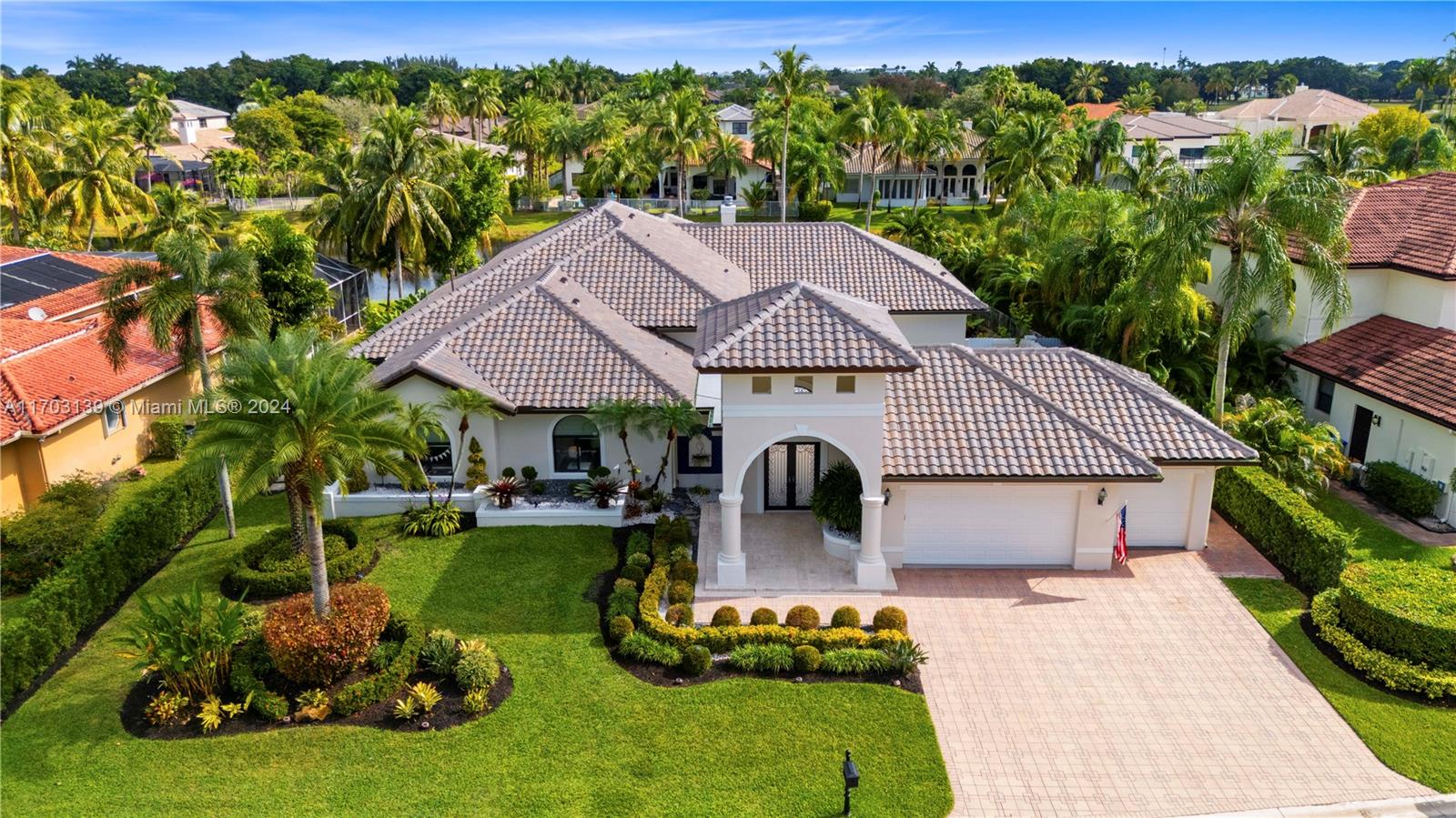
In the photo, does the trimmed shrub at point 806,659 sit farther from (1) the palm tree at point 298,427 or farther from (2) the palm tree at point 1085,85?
(2) the palm tree at point 1085,85

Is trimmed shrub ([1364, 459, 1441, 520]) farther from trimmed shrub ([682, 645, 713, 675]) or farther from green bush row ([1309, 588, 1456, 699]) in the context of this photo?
trimmed shrub ([682, 645, 713, 675])

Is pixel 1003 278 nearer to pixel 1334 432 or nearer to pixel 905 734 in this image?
pixel 1334 432

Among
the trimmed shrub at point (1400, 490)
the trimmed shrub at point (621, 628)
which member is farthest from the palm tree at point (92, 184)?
the trimmed shrub at point (1400, 490)

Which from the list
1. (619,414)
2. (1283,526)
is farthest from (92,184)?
(1283,526)

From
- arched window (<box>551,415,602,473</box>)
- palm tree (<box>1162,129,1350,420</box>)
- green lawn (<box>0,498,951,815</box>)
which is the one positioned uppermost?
palm tree (<box>1162,129,1350,420</box>)

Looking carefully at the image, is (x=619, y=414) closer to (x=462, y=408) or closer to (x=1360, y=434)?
(x=462, y=408)

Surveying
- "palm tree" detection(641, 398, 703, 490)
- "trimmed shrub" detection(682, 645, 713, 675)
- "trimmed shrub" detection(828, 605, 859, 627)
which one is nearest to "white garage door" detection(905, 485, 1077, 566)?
"trimmed shrub" detection(828, 605, 859, 627)
